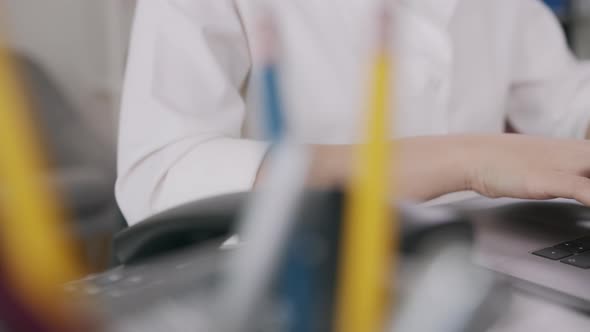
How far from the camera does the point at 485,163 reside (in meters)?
0.42

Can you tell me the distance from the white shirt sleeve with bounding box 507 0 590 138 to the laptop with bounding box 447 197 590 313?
38 cm

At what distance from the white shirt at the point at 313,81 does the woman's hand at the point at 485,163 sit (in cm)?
3

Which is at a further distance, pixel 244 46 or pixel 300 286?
pixel 244 46

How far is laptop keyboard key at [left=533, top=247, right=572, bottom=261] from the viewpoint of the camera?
0.31 m

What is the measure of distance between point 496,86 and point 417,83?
0.50 ft

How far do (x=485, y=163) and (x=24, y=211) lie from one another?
0.37 meters

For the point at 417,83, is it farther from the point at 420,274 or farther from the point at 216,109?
the point at 420,274

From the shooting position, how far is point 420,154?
1.37ft

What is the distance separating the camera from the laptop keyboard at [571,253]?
302 mm

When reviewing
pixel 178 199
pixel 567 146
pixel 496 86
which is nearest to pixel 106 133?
pixel 178 199

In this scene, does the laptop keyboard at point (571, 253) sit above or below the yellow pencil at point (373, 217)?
below

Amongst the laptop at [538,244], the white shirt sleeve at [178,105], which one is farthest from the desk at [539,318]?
the white shirt sleeve at [178,105]

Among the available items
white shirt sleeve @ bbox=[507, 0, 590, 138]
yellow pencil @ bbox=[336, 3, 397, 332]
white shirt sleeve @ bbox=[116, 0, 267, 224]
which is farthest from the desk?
white shirt sleeve @ bbox=[507, 0, 590, 138]

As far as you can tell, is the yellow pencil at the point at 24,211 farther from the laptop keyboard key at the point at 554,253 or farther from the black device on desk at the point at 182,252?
the laptop keyboard key at the point at 554,253
